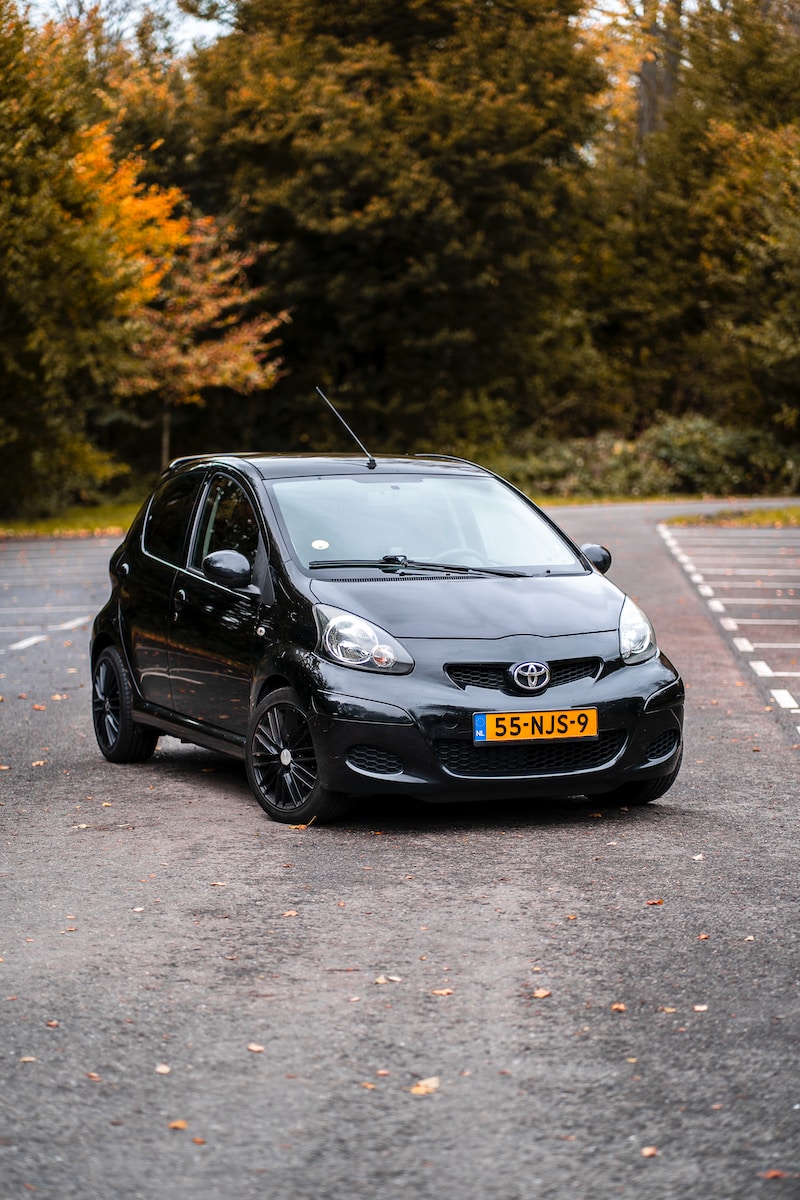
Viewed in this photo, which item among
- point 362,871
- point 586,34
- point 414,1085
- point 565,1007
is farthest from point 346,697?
point 586,34

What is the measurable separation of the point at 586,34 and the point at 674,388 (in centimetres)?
1038

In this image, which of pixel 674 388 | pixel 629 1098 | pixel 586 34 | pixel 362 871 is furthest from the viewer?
pixel 674 388

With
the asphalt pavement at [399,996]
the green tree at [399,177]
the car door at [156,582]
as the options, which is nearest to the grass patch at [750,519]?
the green tree at [399,177]

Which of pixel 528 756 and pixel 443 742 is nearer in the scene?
pixel 443 742

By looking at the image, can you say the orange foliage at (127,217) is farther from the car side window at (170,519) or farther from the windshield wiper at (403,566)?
the windshield wiper at (403,566)

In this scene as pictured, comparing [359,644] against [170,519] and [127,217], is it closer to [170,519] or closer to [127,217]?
[170,519]

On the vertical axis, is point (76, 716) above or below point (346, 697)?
below

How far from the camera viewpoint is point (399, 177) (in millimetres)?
41969

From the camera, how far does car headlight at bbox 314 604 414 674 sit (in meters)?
7.36

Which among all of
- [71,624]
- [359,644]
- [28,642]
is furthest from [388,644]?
[71,624]

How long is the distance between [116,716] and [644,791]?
3.03 meters

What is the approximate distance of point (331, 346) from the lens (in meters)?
45.4

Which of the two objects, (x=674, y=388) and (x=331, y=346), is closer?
(x=331, y=346)

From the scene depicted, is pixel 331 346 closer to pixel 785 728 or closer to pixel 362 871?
pixel 785 728
